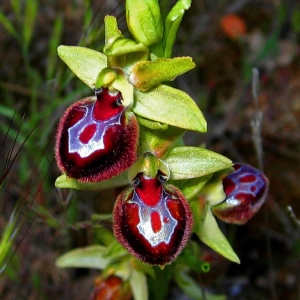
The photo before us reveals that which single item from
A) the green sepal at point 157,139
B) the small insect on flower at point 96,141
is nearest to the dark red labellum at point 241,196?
the green sepal at point 157,139

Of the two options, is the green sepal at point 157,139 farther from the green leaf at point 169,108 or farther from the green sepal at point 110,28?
the green sepal at point 110,28

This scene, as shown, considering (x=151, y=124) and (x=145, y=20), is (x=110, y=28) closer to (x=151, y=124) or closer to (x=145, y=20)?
(x=145, y=20)

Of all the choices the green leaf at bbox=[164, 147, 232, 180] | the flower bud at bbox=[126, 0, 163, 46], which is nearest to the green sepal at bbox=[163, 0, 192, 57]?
the flower bud at bbox=[126, 0, 163, 46]

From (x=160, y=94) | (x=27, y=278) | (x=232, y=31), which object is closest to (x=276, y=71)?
(x=232, y=31)

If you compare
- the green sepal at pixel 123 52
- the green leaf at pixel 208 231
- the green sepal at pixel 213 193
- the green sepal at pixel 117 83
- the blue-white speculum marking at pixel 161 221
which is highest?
the green sepal at pixel 123 52

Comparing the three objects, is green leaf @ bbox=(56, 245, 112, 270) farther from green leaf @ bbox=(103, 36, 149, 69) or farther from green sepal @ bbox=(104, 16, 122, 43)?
green sepal @ bbox=(104, 16, 122, 43)

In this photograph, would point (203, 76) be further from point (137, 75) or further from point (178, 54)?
point (137, 75)
